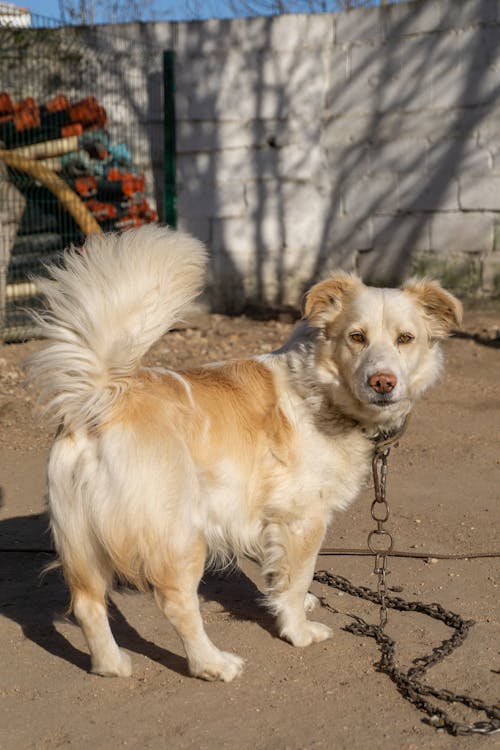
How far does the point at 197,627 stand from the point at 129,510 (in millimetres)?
550

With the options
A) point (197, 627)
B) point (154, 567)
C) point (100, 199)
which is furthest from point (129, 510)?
point (100, 199)

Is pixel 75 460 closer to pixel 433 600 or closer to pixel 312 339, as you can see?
pixel 312 339

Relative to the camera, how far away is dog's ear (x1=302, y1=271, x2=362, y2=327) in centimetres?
388

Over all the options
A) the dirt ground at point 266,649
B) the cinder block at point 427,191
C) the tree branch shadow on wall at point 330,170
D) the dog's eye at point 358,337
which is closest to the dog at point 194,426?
the dog's eye at point 358,337

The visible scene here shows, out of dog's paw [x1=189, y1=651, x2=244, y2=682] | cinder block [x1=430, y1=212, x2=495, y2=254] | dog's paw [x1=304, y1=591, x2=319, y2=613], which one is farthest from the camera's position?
cinder block [x1=430, y1=212, x2=495, y2=254]

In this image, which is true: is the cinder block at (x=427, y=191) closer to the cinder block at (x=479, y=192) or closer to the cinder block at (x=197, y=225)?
the cinder block at (x=479, y=192)

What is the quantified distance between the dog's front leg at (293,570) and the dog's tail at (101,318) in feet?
3.15

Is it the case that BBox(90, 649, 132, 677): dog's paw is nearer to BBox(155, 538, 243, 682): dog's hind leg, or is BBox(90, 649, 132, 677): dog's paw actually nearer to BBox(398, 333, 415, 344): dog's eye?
BBox(155, 538, 243, 682): dog's hind leg

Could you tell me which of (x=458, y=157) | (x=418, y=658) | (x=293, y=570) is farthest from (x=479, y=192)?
(x=418, y=658)

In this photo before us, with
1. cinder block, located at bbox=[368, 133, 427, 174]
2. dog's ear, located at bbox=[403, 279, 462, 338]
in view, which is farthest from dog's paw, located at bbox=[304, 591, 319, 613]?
cinder block, located at bbox=[368, 133, 427, 174]

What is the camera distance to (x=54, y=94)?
32.9 feet

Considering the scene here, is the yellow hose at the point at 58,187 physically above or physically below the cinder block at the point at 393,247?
above

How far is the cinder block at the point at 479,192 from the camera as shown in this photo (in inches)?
367

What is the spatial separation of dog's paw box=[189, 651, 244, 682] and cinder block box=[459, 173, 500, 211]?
7069mm
